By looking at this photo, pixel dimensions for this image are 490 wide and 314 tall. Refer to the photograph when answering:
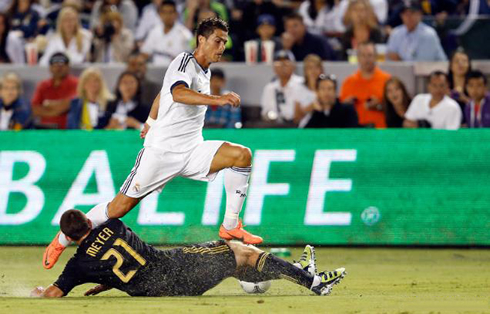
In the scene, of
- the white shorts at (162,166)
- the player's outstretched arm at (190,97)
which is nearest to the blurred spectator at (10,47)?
the white shorts at (162,166)

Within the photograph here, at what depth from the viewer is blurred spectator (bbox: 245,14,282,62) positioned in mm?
17141

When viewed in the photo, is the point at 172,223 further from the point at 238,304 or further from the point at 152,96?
the point at 238,304

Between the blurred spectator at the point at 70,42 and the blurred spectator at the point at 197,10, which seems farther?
the blurred spectator at the point at 197,10

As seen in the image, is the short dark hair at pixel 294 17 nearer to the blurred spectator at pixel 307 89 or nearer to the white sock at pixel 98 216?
the blurred spectator at pixel 307 89

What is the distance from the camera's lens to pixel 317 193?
13703mm

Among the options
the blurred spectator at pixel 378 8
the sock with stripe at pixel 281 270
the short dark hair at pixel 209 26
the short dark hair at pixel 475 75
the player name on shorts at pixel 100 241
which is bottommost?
the sock with stripe at pixel 281 270

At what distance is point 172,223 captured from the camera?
541 inches

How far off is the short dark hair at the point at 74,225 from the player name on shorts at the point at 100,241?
124 mm

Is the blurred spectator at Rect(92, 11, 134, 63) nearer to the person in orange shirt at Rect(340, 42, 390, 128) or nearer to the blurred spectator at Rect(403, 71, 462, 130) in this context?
the person in orange shirt at Rect(340, 42, 390, 128)

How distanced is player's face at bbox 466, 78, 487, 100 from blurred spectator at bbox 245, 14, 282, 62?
348 centimetres

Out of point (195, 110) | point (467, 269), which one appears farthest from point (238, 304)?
point (467, 269)

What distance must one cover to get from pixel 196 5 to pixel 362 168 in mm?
5625

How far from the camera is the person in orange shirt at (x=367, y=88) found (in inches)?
617

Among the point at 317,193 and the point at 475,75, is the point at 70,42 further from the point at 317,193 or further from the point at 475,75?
the point at 475,75
